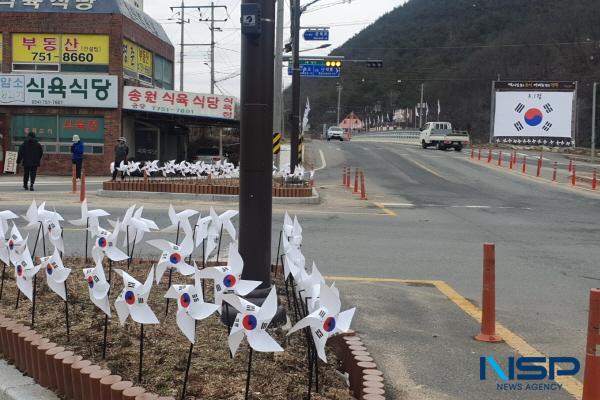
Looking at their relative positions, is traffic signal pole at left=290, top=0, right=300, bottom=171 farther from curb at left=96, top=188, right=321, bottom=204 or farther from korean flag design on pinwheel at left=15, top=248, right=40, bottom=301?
korean flag design on pinwheel at left=15, top=248, right=40, bottom=301

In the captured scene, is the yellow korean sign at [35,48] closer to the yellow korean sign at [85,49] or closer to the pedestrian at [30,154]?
the yellow korean sign at [85,49]

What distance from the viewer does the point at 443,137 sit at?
4794cm

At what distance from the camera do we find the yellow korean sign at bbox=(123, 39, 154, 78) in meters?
28.5

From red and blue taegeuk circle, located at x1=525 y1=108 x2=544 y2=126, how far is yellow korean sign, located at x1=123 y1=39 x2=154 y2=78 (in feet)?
79.8

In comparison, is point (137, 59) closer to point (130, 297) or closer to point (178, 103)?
point (178, 103)

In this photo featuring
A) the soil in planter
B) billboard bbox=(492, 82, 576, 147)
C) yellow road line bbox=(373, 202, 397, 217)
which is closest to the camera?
the soil in planter

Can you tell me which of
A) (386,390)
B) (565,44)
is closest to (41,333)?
(386,390)

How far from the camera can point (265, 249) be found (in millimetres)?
5344

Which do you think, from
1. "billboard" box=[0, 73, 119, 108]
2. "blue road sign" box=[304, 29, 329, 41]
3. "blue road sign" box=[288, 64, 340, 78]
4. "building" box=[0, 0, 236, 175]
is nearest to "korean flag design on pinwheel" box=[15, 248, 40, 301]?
"building" box=[0, 0, 236, 175]

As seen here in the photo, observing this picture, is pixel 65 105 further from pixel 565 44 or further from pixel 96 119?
pixel 565 44

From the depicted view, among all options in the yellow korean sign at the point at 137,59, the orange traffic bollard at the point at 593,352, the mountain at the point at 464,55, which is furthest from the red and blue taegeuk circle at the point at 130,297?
the mountain at the point at 464,55

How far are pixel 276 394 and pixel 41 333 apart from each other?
212 centimetres

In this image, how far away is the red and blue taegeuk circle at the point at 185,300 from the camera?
391 cm

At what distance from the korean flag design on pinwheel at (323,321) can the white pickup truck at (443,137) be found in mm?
44945
